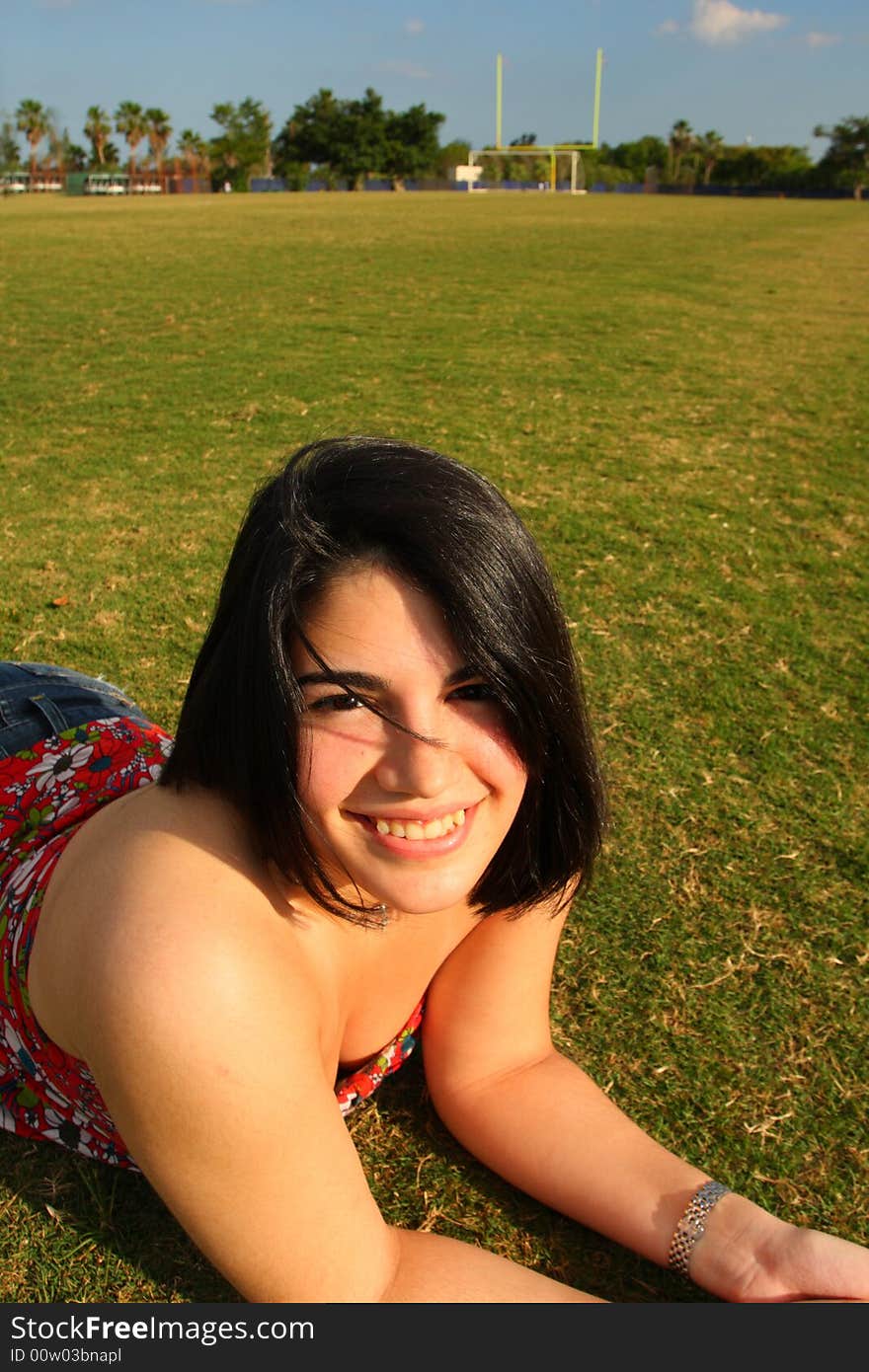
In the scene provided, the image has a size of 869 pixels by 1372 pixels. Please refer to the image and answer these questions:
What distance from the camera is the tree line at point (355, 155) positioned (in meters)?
84.1

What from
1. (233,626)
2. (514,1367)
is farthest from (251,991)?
(514,1367)

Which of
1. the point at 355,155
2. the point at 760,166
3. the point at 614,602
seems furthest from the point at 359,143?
the point at 614,602

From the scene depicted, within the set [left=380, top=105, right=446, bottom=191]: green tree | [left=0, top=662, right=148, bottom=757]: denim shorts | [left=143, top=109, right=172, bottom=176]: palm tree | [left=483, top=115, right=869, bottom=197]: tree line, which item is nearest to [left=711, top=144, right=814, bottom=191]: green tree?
[left=483, top=115, right=869, bottom=197]: tree line

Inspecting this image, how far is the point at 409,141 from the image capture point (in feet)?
289

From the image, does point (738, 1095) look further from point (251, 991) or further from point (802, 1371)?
point (251, 991)

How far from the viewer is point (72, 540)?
5500mm

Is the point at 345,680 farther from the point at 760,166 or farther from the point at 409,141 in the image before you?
the point at 760,166

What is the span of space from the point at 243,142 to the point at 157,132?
11.3 meters

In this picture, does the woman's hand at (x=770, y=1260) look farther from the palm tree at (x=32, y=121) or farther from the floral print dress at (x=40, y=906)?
the palm tree at (x=32, y=121)

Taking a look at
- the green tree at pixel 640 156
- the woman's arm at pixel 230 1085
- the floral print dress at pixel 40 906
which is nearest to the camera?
the woman's arm at pixel 230 1085

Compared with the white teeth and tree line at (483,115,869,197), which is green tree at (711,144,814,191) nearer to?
tree line at (483,115,869,197)

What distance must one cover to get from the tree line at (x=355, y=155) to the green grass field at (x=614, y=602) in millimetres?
76112

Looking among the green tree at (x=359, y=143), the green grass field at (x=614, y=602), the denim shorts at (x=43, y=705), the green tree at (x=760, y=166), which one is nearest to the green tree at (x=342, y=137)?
the green tree at (x=359, y=143)

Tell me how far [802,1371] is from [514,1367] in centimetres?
42
